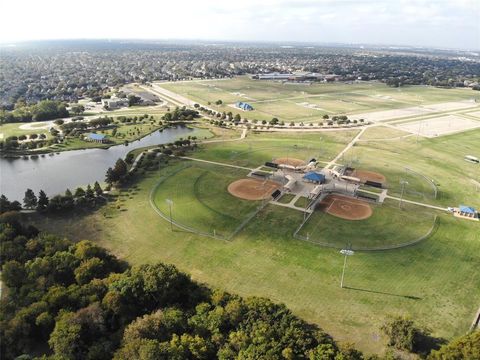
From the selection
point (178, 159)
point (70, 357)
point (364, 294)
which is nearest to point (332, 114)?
point (178, 159)

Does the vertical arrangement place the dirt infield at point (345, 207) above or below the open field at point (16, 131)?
below

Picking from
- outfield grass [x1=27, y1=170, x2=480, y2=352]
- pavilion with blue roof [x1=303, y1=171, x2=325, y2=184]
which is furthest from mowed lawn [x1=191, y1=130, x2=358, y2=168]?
outfield grass [x1=27, y1=170, x2=480, y2=352]

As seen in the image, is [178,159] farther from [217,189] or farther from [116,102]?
[116,102]

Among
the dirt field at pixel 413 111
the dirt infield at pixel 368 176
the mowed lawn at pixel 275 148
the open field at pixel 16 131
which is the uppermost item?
the dirt field at pixel 413 111

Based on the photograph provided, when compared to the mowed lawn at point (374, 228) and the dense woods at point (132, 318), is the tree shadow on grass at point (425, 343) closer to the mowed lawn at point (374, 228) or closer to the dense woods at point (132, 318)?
the dense woods at point (132, 318)

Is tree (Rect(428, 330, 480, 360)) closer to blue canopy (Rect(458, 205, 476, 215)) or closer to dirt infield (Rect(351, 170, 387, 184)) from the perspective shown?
blue canopy (Rect(458, 205, 476, 215))

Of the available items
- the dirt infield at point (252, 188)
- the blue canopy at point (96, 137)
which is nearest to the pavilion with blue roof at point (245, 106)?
the blue canopy at point (96, 137)
